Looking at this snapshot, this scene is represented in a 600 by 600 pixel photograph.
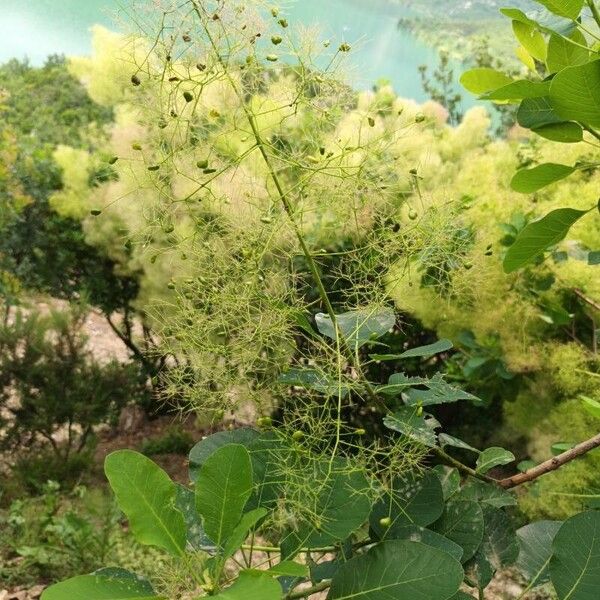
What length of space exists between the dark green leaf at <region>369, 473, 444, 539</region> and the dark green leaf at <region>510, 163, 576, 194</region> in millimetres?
275

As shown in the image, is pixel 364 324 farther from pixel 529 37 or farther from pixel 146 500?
pixel 529 37

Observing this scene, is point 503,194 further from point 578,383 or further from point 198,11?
point 198,11

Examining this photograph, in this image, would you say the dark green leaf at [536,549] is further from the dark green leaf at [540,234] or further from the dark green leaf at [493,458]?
the dark green leaf at [540,234]

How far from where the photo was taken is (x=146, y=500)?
0.39m

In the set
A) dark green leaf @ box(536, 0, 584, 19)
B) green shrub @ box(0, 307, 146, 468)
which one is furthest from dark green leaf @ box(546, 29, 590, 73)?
green shrub @ box(0, 307, 146, 468)

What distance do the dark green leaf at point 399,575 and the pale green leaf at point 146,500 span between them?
0.10 metres

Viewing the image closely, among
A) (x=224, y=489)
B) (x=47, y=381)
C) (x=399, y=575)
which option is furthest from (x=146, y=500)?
(x=47, y=381)

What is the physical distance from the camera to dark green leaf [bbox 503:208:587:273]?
1.91 feet

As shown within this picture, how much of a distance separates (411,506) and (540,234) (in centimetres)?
25

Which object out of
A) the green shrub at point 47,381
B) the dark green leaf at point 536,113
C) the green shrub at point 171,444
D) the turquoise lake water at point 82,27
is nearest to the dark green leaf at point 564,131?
the dark green leaf at point 536,113

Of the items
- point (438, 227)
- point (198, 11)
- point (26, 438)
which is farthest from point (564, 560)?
point (26, 438)

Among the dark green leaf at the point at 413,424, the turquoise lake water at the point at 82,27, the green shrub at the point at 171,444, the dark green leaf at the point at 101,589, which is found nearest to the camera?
the dark green leaf at the point at 101,589

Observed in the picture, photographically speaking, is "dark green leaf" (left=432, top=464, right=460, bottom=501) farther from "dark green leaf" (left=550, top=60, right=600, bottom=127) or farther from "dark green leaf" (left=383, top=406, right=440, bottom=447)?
"dark green leaf" (left=550, top=60, right=600, bottom=127)

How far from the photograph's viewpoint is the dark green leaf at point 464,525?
491mm
